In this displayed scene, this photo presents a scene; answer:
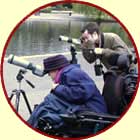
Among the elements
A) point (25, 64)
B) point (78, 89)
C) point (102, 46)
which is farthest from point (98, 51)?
point (25, 64)

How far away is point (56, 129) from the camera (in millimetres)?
1044

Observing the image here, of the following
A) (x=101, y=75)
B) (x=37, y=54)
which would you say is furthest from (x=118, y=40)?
(x=37, y=54)

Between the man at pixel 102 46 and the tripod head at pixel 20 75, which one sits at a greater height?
the man at pixel 102 46

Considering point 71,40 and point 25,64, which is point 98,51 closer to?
point 71,40

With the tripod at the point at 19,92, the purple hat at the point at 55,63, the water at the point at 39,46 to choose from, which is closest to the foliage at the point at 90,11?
the water at the point at 39,46

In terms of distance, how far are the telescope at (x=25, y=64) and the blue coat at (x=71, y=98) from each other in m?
0.07

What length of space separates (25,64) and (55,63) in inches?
3.8

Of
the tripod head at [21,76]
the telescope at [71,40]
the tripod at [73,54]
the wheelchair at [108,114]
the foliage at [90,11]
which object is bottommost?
the wheelchair at [108,114]

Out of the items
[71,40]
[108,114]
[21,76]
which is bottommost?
[108,114]

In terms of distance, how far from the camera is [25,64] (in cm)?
101

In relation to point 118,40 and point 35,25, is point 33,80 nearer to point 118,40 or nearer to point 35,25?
point 35,25

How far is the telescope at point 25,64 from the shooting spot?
3.30 feet

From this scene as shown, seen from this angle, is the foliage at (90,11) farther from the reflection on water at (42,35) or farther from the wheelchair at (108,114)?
the wheelchair at (108,114)

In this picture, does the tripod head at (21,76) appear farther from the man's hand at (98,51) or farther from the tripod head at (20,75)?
the man's hand at (98,51)
